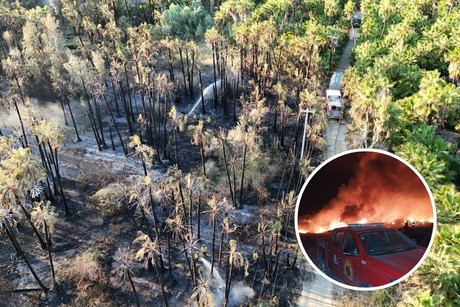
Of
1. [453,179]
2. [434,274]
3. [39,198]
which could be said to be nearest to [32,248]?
[39,198]

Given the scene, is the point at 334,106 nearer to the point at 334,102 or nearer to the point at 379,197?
the point at 334,102

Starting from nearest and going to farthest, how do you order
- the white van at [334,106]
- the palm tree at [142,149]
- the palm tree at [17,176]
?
1. the palm tree at [17,176]
2. the palm tree at [142,149]
3. the white van at [334,106]

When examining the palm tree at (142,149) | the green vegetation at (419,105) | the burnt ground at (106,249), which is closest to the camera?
the green vegetation at (419,105)

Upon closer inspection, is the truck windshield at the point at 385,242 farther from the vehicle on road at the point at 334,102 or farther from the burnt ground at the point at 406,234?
the vehicle on road at the point at 334,102

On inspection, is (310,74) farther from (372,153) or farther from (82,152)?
(372,153)

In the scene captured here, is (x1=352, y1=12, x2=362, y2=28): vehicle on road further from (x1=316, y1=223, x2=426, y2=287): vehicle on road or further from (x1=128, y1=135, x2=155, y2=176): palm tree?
(x1=316, y1=223, x2=426, y2=287): vehicle on road

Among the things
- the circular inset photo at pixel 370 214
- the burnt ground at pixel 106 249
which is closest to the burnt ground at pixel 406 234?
the circular inset photo at pixel 370 214

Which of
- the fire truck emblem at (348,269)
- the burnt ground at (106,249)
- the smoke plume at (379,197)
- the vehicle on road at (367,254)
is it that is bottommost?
the burnt ground at (106,249)

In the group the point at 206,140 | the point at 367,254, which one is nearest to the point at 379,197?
the point at 367,254
